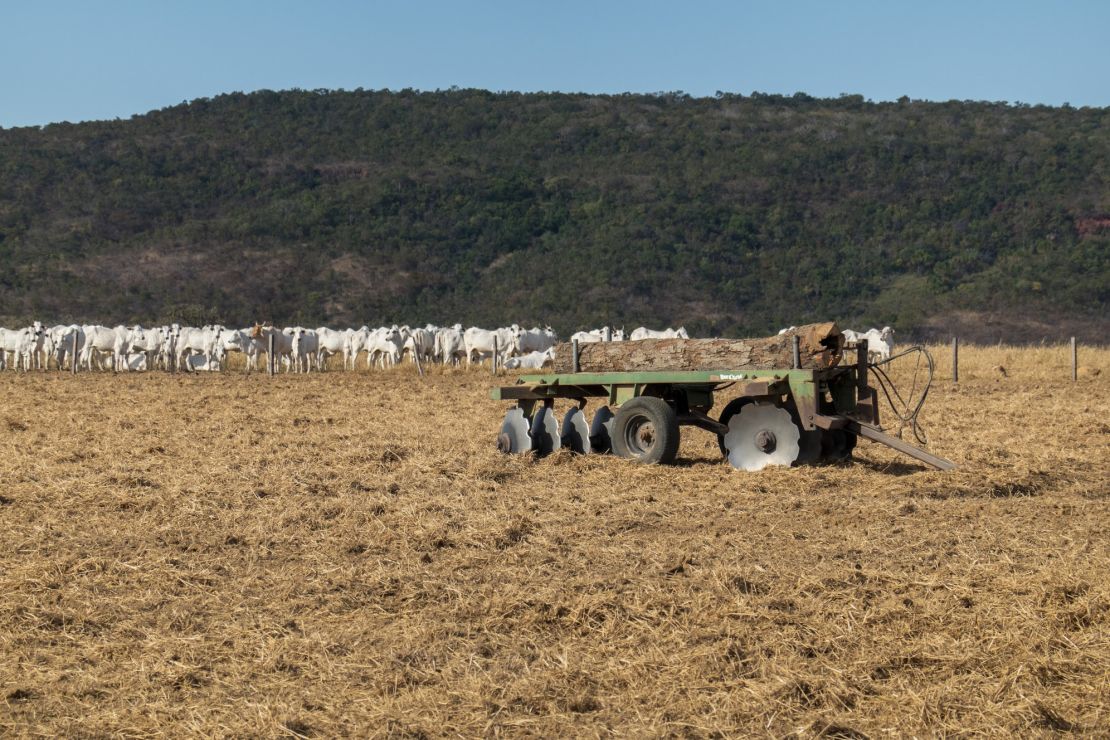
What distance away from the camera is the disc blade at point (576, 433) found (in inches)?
601

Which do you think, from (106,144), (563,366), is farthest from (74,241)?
(563,366)

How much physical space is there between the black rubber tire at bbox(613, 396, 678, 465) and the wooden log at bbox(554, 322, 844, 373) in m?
0.57

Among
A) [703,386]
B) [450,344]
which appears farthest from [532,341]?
[703,386]

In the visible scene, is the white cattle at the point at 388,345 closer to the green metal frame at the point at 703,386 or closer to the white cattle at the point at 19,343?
the white cattle at the point at 19,343

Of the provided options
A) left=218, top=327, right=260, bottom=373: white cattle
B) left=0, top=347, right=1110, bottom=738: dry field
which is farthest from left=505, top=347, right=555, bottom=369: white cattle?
left=0, top=347, right=1110, bottom=738: dry field

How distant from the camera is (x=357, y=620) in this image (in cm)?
750

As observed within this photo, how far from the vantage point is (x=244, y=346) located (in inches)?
1506

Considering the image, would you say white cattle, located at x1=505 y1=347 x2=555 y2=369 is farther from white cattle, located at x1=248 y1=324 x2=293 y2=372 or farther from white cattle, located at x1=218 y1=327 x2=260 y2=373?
white cattle, located at x1=218 y1=327 x2=260 y2=373

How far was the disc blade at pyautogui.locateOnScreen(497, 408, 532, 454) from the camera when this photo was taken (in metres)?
15.4

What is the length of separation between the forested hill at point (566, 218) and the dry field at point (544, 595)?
1916 inches

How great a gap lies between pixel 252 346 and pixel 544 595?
31.9m

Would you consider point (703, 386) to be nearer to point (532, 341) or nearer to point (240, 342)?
point (240, 342)

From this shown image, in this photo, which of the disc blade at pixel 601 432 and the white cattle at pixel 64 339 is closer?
the disc blade at pixel 601 432

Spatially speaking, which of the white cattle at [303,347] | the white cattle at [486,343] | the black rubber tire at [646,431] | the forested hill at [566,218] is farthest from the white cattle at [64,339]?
the black rubber tire at [646,431]
